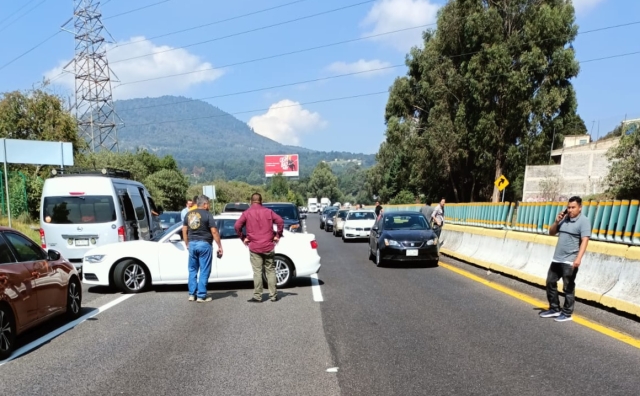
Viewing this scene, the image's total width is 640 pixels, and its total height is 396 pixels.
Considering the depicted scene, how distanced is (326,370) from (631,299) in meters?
4.70

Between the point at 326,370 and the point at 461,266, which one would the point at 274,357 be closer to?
the point at 326,370

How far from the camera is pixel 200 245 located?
360 inches

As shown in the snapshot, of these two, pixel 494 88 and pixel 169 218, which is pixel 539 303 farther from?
pixel 494 88

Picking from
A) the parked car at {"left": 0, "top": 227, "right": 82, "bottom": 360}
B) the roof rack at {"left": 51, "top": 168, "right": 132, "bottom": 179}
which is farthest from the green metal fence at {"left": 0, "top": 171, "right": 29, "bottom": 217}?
the parked car at {"left": 0, "top": 227, "right": 82, "bottom": 360}

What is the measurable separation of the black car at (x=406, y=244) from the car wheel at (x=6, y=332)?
9162 mm

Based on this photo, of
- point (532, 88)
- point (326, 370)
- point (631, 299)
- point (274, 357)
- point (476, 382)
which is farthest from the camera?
point (532, 88)

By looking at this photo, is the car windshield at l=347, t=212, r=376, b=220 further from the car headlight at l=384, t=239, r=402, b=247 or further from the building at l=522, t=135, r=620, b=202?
the building at l=522, t=135, r=620, b=202

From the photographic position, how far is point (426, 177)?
149 feet

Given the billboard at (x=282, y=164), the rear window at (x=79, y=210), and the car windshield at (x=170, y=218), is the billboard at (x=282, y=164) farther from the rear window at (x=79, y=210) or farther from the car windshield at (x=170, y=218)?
the rear window at (x=79, y=210)

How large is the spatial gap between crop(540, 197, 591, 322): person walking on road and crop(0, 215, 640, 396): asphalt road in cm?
39

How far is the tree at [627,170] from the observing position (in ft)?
105

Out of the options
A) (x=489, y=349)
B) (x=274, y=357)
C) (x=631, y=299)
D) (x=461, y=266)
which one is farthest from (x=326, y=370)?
(x=461, y=266)

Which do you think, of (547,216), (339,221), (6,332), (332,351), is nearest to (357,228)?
(339,221)

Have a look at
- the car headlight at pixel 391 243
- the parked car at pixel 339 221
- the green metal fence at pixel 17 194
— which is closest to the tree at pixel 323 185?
the parked car at pixel 339 221
